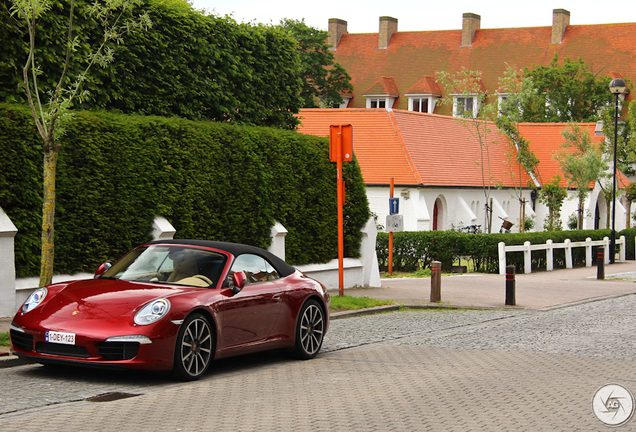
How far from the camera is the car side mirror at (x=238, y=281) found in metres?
9.38

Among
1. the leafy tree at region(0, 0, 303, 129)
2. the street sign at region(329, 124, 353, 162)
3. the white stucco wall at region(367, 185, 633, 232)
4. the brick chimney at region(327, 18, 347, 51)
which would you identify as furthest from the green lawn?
the brick chimney at region(327, 18, 347, 51)

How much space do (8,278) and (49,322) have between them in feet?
14.0

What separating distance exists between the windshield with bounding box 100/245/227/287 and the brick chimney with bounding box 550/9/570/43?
7119cm

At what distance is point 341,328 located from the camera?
14.1 meters

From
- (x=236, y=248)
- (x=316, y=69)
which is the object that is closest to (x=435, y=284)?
(x=236, y=248)

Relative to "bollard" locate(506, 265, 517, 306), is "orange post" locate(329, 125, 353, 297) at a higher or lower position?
higher

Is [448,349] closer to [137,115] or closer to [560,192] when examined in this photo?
[137,115]

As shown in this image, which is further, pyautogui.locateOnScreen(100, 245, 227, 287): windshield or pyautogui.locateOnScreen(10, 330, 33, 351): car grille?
pyautogui.locateOnScreen(100, 245, 227, 287): windshield

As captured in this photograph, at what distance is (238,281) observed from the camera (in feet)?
Result: 30.7

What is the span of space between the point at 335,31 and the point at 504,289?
2567 inches

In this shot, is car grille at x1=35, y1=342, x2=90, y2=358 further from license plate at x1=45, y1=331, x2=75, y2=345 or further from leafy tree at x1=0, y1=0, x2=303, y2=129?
leafy tree at x1=0, y1=0, x2=303, y2=129

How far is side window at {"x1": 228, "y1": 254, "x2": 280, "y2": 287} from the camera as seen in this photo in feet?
32.6

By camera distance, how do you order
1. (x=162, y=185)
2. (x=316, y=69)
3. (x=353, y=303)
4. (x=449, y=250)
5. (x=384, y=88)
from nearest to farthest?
(x=162, y=185)
(x=353, y=303)
(x=449, y=250)
(x=316, y=69)
(x=384, y=88)

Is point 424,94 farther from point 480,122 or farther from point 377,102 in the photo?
point 480,122
